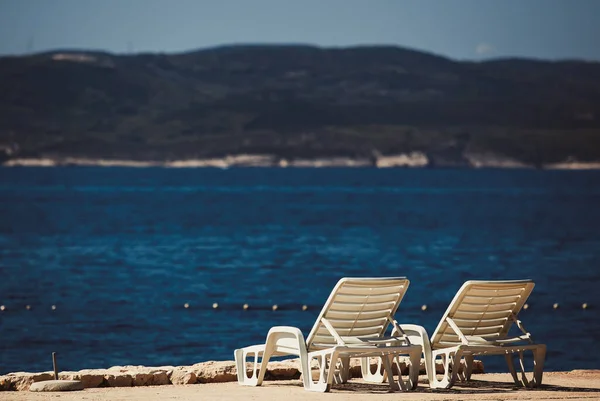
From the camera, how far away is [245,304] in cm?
2494

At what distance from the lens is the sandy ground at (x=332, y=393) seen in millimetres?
7805

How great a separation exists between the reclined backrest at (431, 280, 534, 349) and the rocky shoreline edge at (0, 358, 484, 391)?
76cm

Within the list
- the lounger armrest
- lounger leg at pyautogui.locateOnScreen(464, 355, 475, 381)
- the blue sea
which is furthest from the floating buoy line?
the lounger armrest

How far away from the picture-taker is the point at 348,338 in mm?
8289


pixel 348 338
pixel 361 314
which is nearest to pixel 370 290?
pixel 361 314

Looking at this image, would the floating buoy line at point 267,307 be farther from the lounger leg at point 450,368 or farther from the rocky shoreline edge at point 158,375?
the lounger leg at point 450,368

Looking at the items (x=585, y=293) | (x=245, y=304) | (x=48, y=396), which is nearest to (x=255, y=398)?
(x=48, y=396)

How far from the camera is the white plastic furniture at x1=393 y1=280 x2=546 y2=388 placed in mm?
8312

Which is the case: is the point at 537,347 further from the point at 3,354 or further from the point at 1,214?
the point at 1,214

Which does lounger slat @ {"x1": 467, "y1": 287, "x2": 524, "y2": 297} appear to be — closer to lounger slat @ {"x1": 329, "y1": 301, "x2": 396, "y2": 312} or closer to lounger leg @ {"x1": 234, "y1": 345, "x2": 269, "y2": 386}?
lounger slat @ {"x1": 329, "y1": 301, "x2": 396, "y2": 312}

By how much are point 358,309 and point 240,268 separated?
93.0ft

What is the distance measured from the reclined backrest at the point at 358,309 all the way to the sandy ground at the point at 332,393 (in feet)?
1.29

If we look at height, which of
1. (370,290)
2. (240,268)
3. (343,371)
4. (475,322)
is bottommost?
(240,268)

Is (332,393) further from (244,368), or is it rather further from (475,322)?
(475,322)
